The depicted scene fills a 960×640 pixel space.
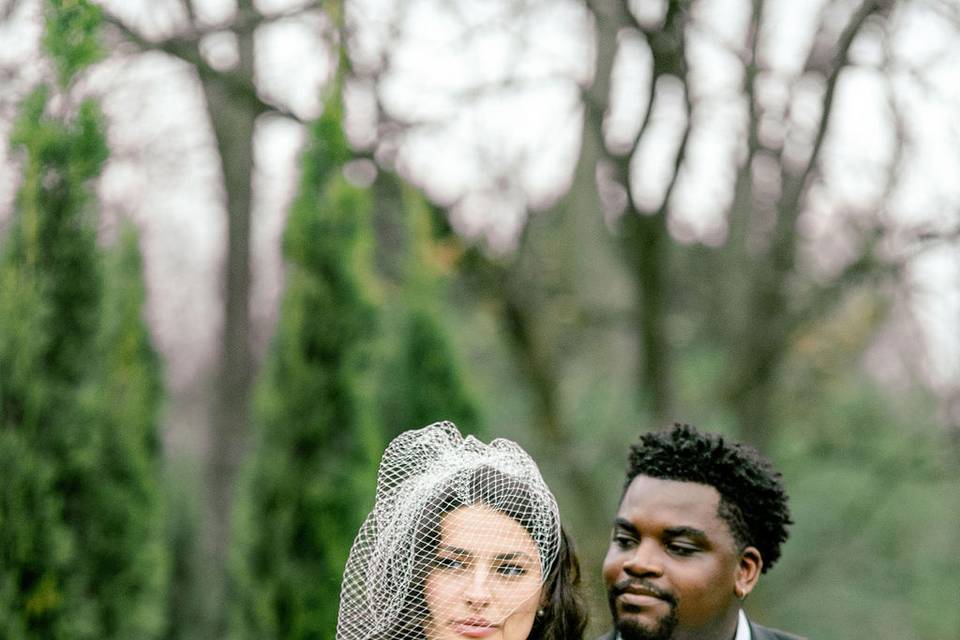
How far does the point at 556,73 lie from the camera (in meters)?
6.91

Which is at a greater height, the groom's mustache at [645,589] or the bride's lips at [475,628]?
the groom's mustache at [645,589]

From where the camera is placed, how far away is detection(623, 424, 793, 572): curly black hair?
3375 millimetres

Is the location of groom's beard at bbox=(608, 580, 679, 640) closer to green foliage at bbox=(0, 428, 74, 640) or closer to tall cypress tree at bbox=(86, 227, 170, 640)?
green foliage at bbox=(0, 428, 74, 640)

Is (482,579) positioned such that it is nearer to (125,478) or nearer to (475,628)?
(475,628)

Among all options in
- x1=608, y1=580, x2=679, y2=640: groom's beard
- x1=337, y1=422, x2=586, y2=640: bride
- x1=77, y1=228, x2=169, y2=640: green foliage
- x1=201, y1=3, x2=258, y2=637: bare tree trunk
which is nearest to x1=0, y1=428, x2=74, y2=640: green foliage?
x1=77, y1=228, x2=169, y2=640: green foliage

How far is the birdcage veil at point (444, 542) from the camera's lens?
9.86ft

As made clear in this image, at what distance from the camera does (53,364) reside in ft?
18.2

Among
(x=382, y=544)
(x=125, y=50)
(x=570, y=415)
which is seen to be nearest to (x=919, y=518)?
(x=570, y=415)

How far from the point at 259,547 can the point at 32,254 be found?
2.19 meters

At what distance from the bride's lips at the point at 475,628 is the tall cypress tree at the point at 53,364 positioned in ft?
9.90

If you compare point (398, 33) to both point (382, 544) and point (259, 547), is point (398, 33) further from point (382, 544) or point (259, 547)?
point (382, 544)

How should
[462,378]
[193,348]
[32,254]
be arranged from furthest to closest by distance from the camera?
[193,348], [462,378], [32,254]

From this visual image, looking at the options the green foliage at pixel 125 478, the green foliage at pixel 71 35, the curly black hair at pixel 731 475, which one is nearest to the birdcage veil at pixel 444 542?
the curly black hair at pixel 731 475

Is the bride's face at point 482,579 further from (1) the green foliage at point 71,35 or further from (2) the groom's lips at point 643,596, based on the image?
(1) the green foliage at point 71,35
